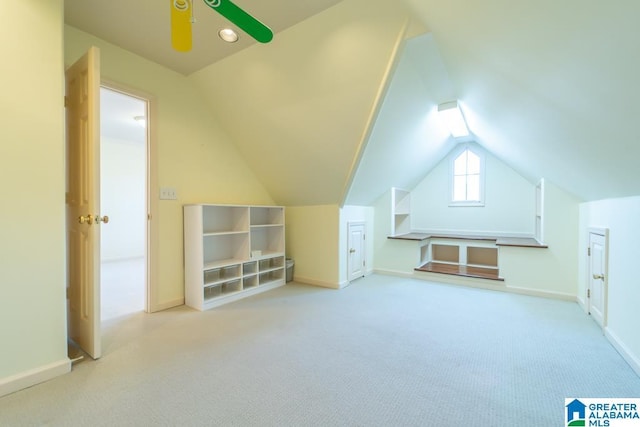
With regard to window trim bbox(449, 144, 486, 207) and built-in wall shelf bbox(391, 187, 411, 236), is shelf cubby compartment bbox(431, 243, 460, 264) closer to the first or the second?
built-in wall shelf bbox(391, 187, 411, 236)

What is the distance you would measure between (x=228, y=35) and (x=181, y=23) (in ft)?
4.02

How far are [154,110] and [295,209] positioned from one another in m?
2.07

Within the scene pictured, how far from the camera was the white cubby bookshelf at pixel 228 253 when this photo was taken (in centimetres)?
286

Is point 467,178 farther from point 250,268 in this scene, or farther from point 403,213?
point 250,268

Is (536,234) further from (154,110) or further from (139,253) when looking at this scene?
(139,253)

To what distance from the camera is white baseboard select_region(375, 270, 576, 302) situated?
319 centimetres

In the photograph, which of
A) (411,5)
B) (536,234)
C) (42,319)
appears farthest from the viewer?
(536,234)

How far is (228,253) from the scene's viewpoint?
3438 millimetres

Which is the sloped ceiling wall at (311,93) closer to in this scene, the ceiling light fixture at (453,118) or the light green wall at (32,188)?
the ceiling light fixture at (453,118)

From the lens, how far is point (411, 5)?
174 cm

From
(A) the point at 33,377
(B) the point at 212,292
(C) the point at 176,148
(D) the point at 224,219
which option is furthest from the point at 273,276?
(A) the point at 33,377

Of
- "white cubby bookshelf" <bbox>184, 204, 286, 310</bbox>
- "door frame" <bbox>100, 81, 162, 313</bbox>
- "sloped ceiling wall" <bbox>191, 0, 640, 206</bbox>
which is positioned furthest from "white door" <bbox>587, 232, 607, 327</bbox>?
"door frame" <bbox>100, 81, 162, 313</bbox>

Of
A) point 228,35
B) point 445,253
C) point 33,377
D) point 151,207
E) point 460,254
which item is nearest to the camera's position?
point 33,377

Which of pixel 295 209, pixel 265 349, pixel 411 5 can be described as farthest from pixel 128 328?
pixel 411 5
